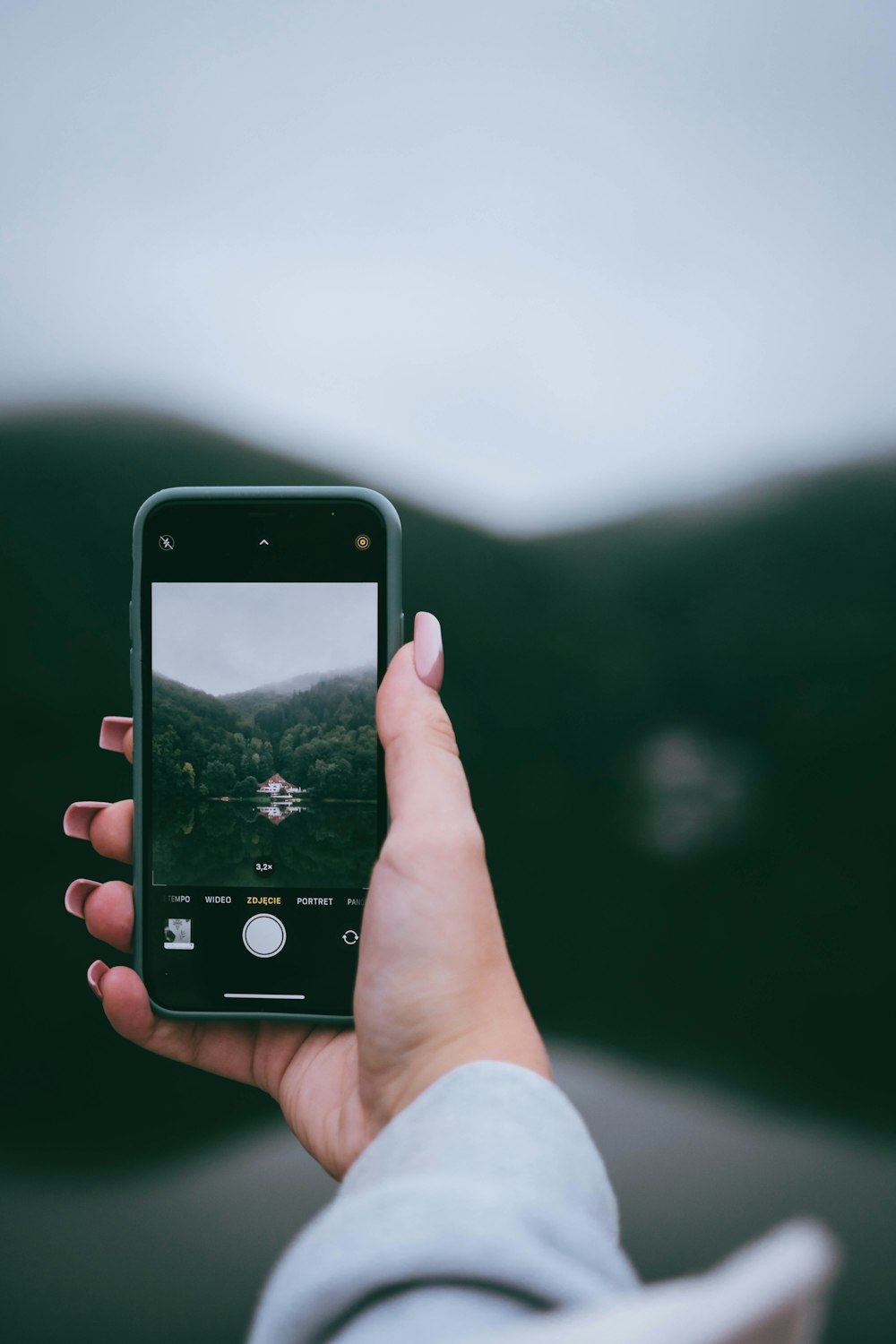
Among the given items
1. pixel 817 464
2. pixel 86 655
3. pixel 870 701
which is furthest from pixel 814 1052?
pixel 86 655

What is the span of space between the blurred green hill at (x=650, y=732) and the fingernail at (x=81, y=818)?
4 cm

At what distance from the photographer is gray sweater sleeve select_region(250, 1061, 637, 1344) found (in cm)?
14

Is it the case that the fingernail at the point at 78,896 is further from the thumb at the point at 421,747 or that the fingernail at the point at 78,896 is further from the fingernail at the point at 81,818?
the thumb at the point at 421,747

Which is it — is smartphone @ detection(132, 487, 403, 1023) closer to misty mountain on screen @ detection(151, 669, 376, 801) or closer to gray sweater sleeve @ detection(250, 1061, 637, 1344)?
misty mountain on screen @ detection(151, 669, 376, 801)

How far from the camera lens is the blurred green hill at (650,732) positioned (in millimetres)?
431

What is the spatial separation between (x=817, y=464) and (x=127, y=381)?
0.39 metres

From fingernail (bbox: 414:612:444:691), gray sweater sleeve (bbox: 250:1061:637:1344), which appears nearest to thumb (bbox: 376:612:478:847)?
Answer: fingernail (bbox: 414:612:444:691)

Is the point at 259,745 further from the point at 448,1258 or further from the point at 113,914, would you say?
the point at 448,1258

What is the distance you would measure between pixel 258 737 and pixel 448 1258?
0.23 m

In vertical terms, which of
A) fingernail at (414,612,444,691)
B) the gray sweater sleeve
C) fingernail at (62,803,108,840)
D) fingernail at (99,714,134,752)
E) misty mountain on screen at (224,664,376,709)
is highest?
fingernail at (414,612,444,691)

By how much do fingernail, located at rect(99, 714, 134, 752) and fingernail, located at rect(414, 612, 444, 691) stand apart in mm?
184

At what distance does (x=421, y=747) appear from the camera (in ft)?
0.94

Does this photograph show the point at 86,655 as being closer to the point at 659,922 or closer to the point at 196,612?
the point at 196,612

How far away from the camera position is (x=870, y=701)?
0.43m
